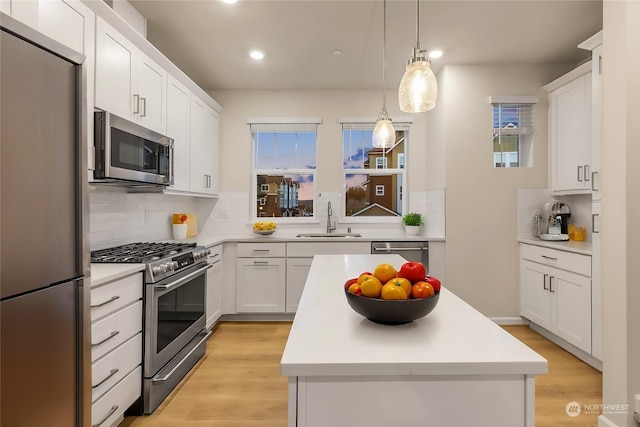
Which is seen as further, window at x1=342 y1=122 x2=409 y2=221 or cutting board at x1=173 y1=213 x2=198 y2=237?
window at x1=342 y1=122 x2=409 y2=221

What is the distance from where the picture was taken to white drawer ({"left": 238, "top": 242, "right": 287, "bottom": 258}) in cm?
378

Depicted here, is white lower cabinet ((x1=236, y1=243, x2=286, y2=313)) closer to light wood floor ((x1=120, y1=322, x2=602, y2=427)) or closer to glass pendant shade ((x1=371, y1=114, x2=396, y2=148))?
light wood floor ((x1=120, y1=322, x2=602, y2=427))

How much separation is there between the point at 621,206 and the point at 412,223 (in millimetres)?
2253

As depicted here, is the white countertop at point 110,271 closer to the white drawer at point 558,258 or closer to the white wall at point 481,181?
the white wall at point 481,181

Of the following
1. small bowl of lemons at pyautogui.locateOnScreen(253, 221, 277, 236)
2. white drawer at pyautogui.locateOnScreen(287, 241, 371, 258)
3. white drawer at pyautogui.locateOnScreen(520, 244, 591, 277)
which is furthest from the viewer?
small bowl of lemons at pyautogui.locateOnScreen(253, 221, 277, 236)

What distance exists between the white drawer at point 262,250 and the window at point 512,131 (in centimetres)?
249

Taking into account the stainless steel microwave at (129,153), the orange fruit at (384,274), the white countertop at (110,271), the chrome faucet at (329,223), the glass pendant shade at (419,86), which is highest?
the glass pendant shade at (419,86)

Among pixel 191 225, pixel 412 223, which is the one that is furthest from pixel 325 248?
pixel 191 225

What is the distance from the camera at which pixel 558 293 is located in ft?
9.80

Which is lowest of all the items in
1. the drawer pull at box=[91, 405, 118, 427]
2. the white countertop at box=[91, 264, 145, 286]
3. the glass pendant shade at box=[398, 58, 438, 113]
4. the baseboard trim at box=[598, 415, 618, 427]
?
Result: the baseboard trim at box=[598, 415, 618, 427]

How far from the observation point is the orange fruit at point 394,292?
1.04 metres

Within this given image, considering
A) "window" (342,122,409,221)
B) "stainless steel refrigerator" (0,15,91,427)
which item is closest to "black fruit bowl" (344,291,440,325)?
"stainless steel refrigerator" (0,15,91,427)

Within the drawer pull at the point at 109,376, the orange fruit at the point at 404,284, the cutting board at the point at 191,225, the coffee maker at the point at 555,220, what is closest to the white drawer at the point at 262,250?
the cutting board at the point at 191,225

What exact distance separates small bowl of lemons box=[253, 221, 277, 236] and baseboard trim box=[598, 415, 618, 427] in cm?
315
